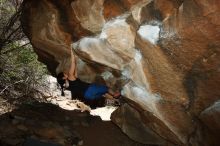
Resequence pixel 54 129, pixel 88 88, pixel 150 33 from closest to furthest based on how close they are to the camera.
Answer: pixel 150 33 < pixel 54 129 < pixel 88 88

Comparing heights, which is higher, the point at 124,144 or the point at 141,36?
the point at 141,36

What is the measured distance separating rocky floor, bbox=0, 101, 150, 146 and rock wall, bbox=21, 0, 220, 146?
A: 56cm

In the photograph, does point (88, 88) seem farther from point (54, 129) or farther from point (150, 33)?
point (150, 33)

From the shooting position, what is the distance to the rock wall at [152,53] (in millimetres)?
4848

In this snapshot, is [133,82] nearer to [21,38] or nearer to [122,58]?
[122,58]

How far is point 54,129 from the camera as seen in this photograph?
7.00m

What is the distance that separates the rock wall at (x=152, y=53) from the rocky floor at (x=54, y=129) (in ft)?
1.82

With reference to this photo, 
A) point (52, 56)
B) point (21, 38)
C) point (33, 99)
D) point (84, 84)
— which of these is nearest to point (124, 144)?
point (84, 84)

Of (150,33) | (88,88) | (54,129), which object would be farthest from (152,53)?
(54,129)

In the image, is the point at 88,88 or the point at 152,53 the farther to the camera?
the point at 88,88

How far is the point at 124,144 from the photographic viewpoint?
7074 mm

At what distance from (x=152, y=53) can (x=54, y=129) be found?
261cm

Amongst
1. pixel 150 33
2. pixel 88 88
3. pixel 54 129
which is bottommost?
pixel 54 129

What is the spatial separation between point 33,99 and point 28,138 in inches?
91.3
